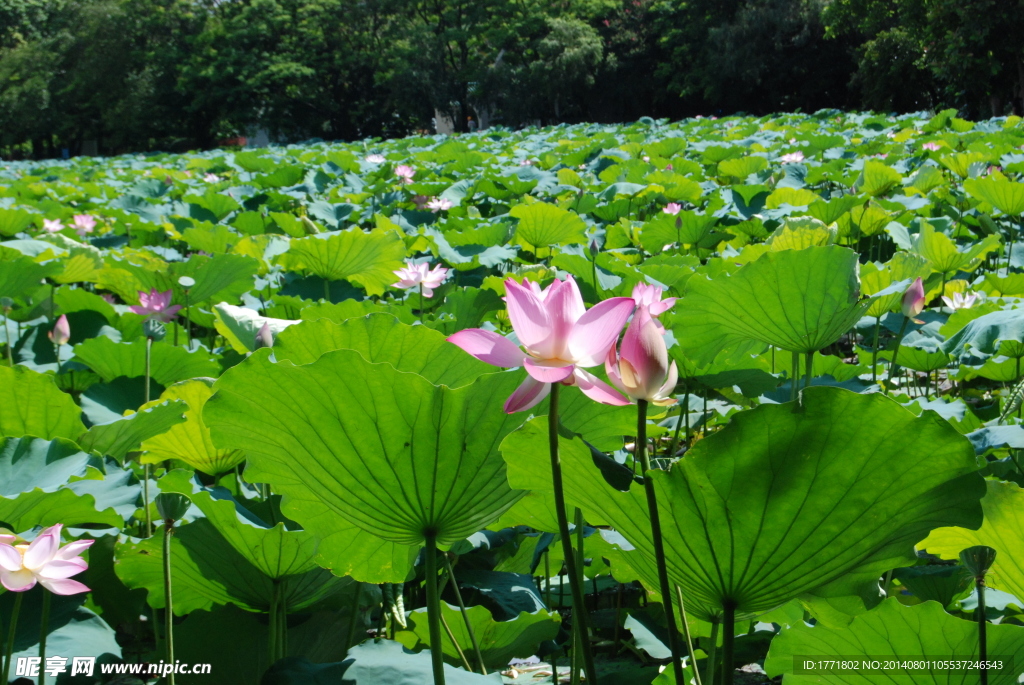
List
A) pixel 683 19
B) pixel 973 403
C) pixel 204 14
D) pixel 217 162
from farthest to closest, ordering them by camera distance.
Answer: pixel 204 14, pixel 683 19, pixel 217 162, pixel 973 403

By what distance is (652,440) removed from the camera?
1.50 metres

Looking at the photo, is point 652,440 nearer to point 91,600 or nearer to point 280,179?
point 91,600

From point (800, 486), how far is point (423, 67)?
20635mm

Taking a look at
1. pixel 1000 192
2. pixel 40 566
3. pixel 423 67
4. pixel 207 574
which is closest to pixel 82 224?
pixel 207 574

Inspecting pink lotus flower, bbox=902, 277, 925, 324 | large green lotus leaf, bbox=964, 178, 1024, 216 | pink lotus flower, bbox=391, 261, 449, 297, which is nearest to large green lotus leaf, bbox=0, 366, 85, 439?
pink lotus flower, bbox=391, 261, 449, 297

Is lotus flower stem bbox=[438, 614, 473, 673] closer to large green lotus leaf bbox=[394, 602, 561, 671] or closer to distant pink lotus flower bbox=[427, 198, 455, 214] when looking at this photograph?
large green lotus leaf bbox=[394, 602, 561, 671]

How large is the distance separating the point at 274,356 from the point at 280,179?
3905mm

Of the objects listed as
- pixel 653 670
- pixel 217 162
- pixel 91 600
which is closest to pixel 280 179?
pixel 217 162

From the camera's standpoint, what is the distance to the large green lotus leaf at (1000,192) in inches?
86.4

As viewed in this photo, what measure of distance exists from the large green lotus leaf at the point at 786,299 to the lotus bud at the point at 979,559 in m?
0.49

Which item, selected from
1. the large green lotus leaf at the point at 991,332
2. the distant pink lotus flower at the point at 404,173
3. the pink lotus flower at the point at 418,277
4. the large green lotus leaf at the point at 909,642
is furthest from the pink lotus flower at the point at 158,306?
the distant pink lotus flower at the point at 404,173

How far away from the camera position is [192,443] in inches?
37.5

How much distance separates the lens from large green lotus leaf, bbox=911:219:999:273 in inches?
63.1

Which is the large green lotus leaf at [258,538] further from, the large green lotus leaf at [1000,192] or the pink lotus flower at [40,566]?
the large green lotus leaf at [1000,192]
